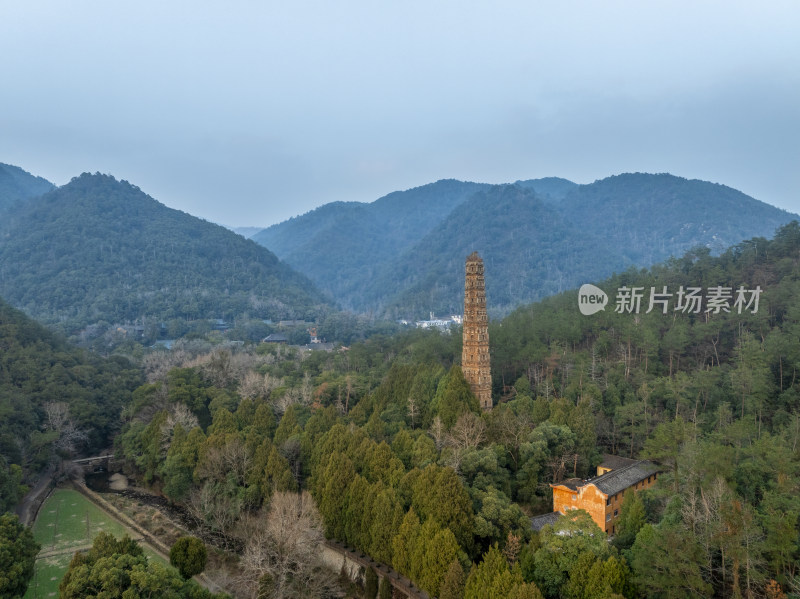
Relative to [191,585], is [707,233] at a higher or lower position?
higher

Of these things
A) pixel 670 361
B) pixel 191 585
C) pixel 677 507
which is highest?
pixel 670 361

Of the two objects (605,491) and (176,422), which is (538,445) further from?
(176,422)

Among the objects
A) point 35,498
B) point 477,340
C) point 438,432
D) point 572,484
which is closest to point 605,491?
point 572,484

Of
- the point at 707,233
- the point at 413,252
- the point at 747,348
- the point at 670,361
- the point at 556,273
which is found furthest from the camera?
the point at 413,252

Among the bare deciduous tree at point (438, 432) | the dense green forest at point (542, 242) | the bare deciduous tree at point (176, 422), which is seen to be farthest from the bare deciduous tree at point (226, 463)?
the dense green forest at point (542, 242)

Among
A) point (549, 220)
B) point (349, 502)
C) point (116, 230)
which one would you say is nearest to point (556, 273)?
point (549, 220)

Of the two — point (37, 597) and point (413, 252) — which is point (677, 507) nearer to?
point (37, 597)
